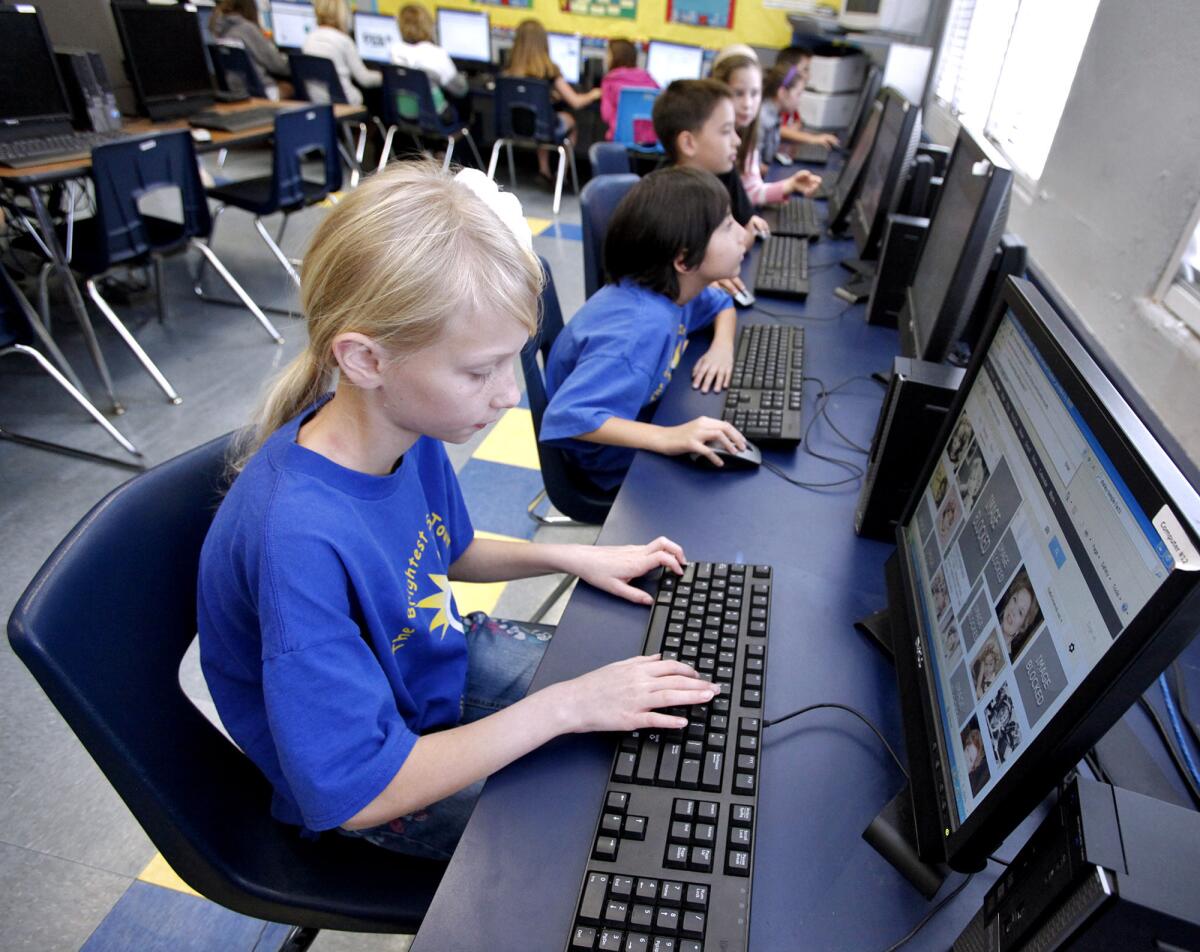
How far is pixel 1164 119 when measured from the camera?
1.26 meters

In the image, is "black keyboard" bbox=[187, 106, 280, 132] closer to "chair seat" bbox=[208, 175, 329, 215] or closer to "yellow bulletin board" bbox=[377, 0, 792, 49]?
"chair seat" bbox=[208, 175, 329, 215]

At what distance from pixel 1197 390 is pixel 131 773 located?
1458 millimetres

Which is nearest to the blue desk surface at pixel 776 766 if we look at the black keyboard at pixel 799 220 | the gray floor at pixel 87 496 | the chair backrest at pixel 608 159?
the gray floor at pixel 87 496

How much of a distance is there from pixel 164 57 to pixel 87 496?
2.51 metres

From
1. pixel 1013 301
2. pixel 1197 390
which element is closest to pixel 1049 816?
pixel 1013 301

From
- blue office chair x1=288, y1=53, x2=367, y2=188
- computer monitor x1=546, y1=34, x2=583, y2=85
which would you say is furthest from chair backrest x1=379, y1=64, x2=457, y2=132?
computer monitor x1=546, y1=34, x2=583, y2=85

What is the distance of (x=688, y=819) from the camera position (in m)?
0.62

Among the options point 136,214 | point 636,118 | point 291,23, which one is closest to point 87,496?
point 136,214

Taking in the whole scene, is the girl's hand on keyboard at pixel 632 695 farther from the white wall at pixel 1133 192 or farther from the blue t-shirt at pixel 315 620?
the white wall at pixel 1133 192

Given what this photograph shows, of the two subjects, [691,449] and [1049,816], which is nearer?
[1049,816]

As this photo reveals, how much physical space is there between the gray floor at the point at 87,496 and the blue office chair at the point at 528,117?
0.98 metres

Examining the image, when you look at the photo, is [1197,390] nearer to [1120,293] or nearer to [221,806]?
[1120,293]

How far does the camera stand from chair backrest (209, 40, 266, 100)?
13.5 ft

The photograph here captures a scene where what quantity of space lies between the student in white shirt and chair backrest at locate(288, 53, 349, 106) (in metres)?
0.09
